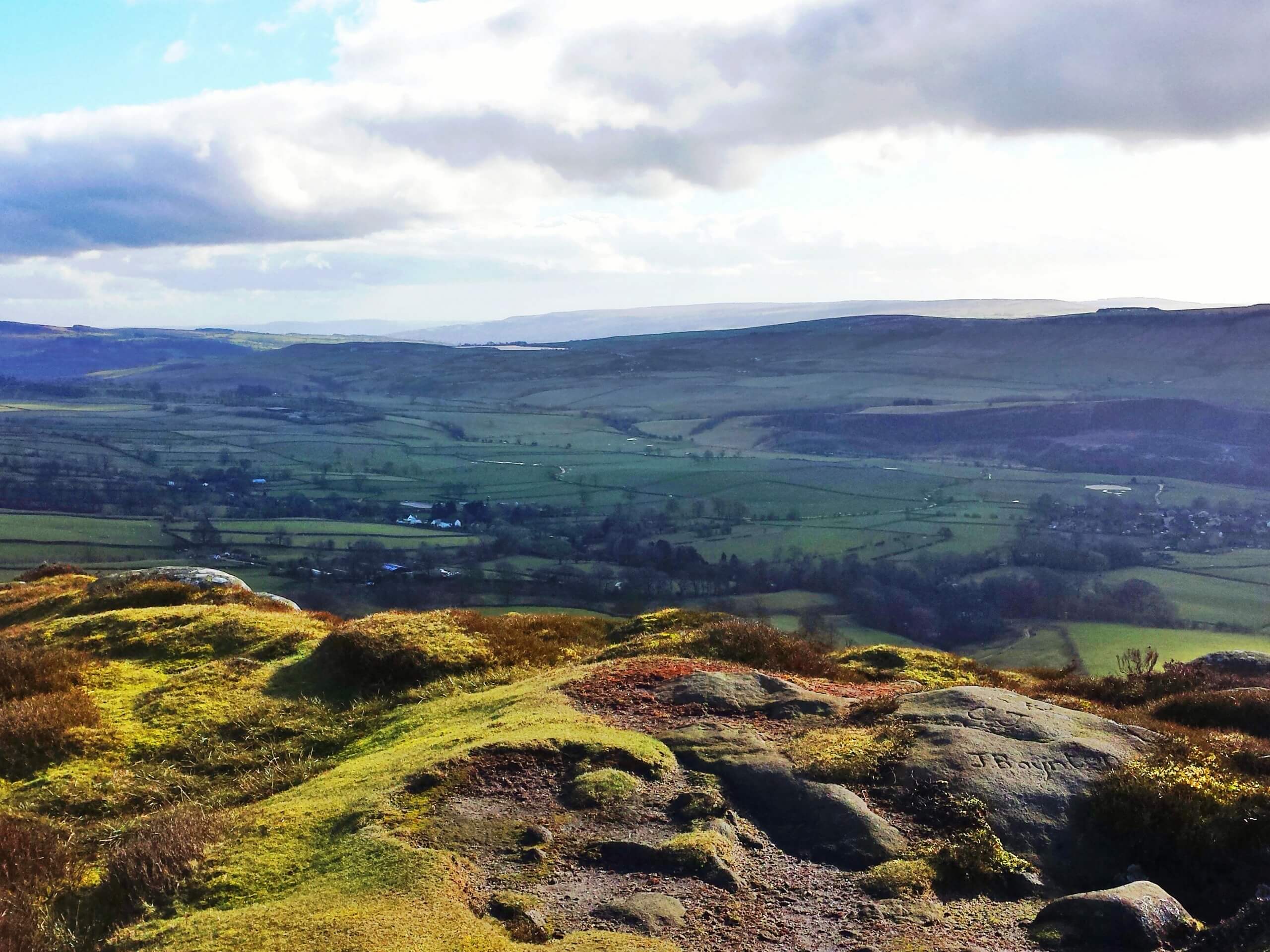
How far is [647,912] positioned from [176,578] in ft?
77.3

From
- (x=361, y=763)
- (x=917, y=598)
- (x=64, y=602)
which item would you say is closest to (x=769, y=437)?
(x=917, y=598)

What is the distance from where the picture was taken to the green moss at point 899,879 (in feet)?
30.2

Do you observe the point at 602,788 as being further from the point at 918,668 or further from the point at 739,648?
the point at 918,668

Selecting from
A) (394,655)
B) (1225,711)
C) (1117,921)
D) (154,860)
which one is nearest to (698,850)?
(1117,921)

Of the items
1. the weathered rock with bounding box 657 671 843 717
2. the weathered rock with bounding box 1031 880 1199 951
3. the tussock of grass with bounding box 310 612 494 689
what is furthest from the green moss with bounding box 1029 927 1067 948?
the tussock of grass with bounding box 310 612 494 689

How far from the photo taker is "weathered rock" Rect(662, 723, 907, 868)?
1002 cm

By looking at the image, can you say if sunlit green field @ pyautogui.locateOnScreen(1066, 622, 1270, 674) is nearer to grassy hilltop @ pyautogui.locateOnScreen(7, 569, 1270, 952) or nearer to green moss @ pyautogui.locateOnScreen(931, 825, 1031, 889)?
grassy hilltop @ pyautogui.locateOnScreen(7, 569, 1270, 952)

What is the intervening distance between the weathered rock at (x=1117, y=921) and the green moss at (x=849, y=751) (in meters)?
2.95

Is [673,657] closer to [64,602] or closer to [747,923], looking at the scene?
[747,923]

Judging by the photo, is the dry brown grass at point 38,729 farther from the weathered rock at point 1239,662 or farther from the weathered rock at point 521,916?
the weathered rock at point 1239,662

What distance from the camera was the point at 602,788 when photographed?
35.8 ft

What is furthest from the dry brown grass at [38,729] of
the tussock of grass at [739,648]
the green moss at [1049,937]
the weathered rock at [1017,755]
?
the green moss at [1049,937]

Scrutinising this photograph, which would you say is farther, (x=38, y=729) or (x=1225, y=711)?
(x=1225, y=711)

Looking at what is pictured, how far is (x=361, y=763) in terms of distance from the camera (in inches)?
505
